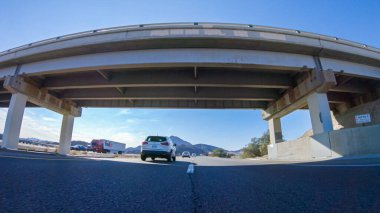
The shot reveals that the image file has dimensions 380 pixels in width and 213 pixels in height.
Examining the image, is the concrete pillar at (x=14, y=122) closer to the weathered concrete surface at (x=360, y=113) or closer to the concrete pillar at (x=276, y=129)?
the concrete pillar at (x=276, y=129)

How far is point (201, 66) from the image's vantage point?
16375 millimetres

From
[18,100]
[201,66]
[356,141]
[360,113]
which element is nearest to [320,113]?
[356,141]

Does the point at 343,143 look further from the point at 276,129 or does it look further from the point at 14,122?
the point at 14,122

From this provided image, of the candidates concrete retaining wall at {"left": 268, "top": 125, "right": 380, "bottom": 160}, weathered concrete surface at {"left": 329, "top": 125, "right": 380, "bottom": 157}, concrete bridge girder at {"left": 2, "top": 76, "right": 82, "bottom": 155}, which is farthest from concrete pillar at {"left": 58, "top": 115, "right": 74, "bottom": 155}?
weathered concrete surface at {"left": 329, "top": 125, "right": 380, "bottom": 157}

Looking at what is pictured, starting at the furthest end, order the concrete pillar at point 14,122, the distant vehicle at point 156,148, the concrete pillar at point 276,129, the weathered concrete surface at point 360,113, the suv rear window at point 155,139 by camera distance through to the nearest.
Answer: the concrete pillar at point 276,129 → the weathered concrete surface at point 360,113 → the concrete pillar at point 14,122 → the suv rear window at point 155,139 → the distant vehicle at point 156,148

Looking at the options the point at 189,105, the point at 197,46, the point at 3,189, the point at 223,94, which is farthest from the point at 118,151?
the point at 3,189

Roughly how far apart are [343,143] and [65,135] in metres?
29.7

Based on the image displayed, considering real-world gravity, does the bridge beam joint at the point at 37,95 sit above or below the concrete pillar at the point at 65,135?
above

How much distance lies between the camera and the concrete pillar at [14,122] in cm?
1865

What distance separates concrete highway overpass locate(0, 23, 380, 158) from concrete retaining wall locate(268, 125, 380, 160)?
87 millimetres

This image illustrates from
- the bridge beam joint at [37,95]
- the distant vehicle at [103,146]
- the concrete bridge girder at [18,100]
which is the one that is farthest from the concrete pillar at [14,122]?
the distant vehicle at [103,146]

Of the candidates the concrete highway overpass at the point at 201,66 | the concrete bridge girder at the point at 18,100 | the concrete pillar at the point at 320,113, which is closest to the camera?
the concrete highway overpass at the point at 201,66

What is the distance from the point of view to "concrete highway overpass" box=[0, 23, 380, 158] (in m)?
16.0

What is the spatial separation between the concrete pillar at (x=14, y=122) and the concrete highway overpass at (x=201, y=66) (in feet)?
0.27
